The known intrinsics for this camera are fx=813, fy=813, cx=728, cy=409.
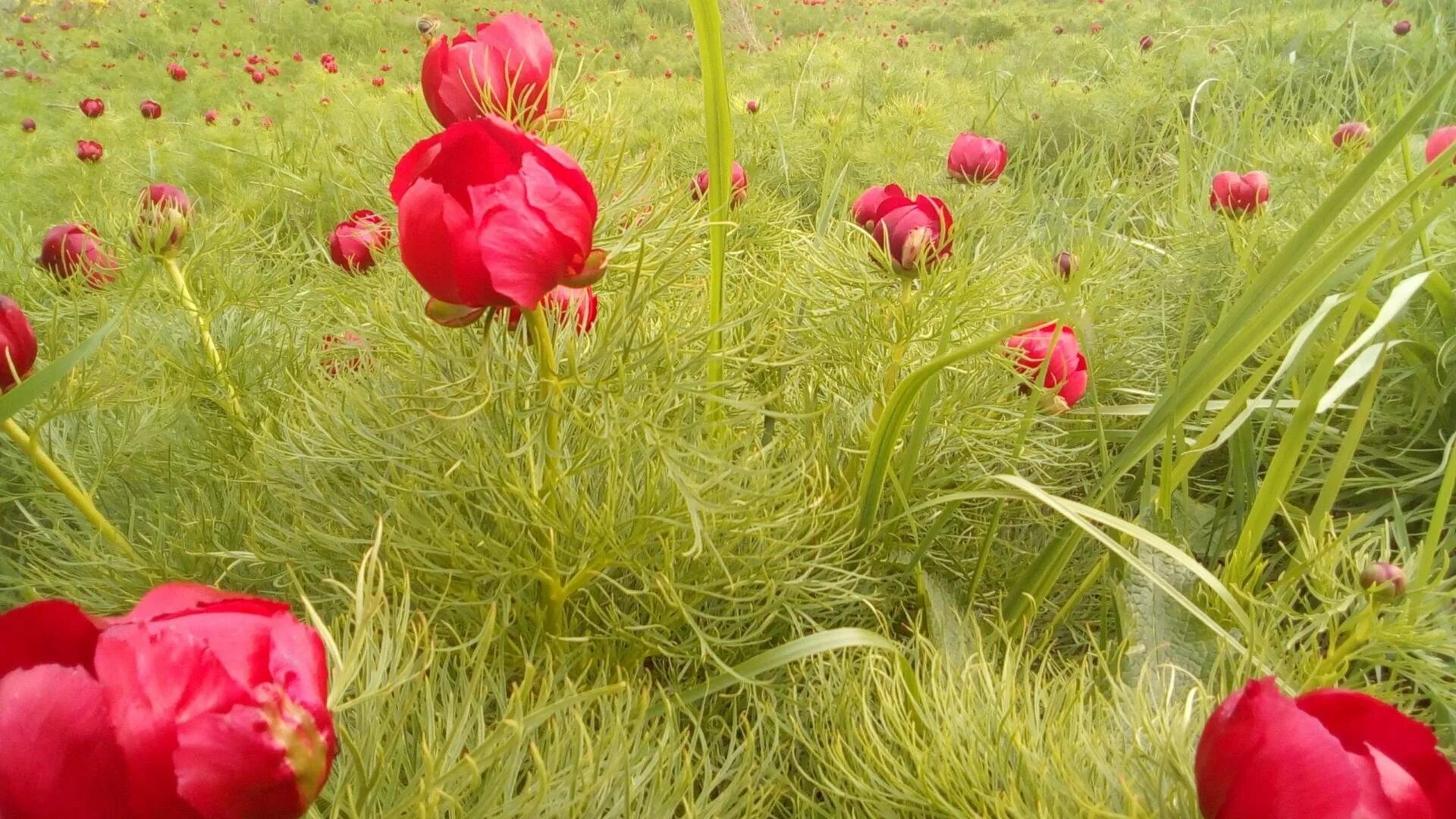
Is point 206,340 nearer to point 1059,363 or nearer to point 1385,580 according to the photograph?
point 1059,363

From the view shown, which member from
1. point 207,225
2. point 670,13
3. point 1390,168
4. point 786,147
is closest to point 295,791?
point 207,225

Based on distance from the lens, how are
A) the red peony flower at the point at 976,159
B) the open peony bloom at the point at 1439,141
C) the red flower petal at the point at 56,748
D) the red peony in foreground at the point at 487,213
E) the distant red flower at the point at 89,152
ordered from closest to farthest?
the red flower petal at the point at 56,748 < the red peony in foreground at the point at 487,213 < the open peony bloom at the point at 1439,141 < the red peony flower at the point at 976,159 < the distant red flower at the point at 89,152

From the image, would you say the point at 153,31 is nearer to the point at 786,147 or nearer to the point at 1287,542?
the point at 786,147

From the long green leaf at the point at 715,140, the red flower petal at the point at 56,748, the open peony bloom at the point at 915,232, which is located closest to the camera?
the red flower petal at the point at 56,748

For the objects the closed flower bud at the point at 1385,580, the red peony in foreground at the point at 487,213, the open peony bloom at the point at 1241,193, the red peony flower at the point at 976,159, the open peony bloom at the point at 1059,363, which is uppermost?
the red peony in foreground at the point at 487,213

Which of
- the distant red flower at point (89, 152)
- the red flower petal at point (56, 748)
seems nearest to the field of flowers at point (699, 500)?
the red flower petal at point (56, 748)

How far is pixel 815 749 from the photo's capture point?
0.48 metres

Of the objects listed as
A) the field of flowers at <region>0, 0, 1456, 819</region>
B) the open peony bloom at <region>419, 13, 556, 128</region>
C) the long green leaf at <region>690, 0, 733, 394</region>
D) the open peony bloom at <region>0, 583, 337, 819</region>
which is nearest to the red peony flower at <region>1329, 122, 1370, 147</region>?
the field of flowers at <region>0, 0, 1456, 819</region>

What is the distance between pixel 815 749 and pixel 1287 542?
515 millimetres

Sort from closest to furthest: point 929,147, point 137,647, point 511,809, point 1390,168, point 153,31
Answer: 1. point 137,647
2. point 511,809
3. point 1390,168
4. point 929,147
5. point 153,31

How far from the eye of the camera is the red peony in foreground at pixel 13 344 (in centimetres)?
45

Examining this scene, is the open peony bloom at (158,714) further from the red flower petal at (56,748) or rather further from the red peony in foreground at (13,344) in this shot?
the red peony in foreground at (13,344)

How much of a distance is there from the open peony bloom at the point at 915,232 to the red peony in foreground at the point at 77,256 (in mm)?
669

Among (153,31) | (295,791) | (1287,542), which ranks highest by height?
(153,31)
